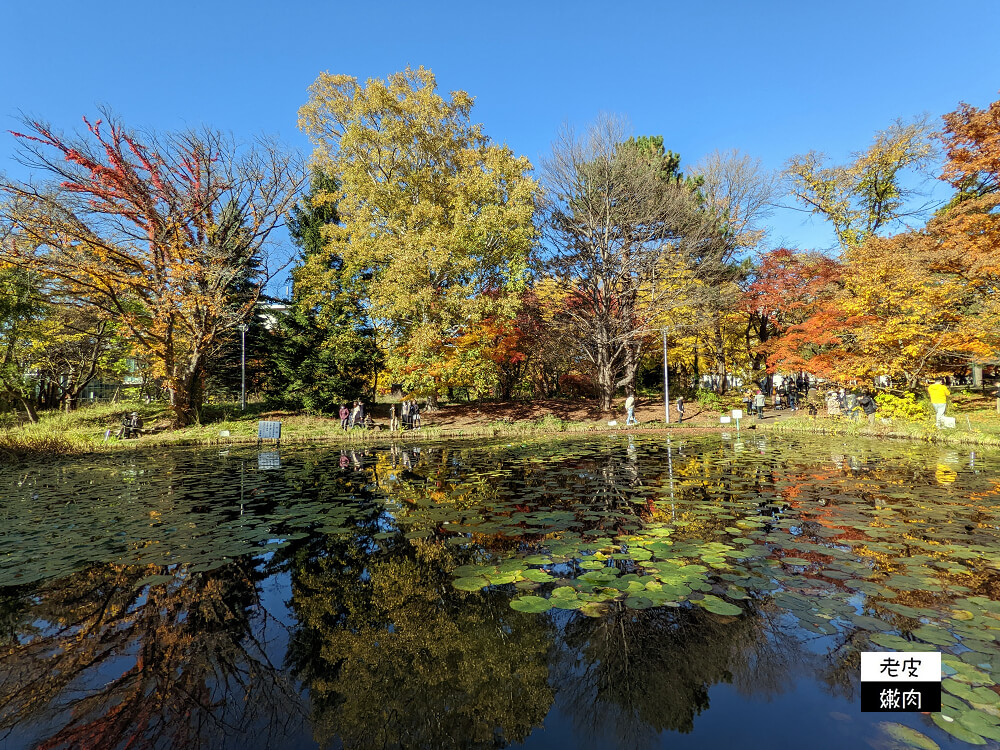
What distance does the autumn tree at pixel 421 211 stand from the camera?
20984mm

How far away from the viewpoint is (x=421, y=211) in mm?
21188

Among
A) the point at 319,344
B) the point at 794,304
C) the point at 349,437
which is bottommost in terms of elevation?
the point at 349,437

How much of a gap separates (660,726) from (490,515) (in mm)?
3882

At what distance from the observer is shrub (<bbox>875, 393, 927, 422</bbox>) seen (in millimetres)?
15145

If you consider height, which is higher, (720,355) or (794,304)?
(794,304)

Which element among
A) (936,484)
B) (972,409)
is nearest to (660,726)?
(936,484)

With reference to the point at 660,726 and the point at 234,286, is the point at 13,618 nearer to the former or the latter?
the point at 660,726

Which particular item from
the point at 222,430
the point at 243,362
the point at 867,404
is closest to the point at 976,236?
the point at 867,404

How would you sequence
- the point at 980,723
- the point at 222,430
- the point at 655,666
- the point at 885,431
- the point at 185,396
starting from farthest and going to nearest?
the point at 185,396
the point at 222,430
the point at 885,431
the point at 655,666
the point at 980,723

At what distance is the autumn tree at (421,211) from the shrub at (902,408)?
48.6ft

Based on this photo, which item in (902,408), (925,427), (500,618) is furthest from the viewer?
(902,408)

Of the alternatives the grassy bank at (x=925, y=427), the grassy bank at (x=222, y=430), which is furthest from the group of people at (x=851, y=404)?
the grassy bank at (x=222, y=430)

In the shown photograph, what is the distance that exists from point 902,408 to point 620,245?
1391 centimetres

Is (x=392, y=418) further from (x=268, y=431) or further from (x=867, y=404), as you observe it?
(x=867, y=404)
